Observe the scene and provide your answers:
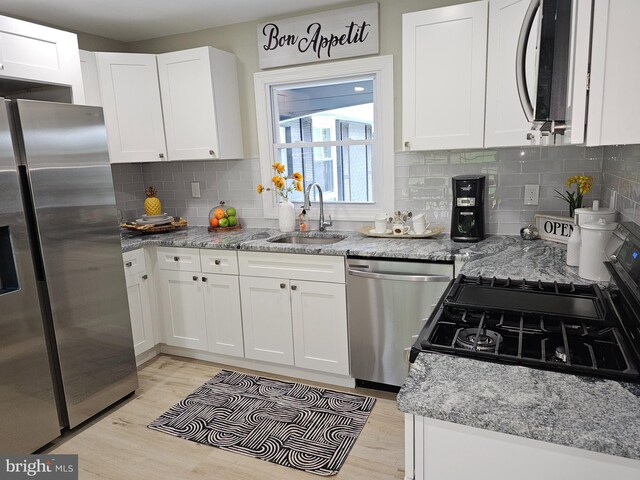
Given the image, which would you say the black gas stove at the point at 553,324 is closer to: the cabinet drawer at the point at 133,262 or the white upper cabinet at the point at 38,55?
the cabinet drawer at the point at 133,262

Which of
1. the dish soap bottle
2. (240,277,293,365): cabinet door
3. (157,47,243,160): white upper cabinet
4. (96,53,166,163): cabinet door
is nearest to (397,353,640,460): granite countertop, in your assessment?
(240,277,293,365): cabinet door

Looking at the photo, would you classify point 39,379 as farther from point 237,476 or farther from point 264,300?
point 264,300

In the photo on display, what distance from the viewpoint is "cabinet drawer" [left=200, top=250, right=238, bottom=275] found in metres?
3.01

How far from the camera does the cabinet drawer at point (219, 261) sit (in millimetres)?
3006

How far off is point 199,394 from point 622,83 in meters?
2.76

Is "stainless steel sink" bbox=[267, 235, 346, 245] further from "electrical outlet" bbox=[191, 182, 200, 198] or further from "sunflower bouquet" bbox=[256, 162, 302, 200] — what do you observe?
"electrical outlet" bbox=[191, 182, 200, 198]

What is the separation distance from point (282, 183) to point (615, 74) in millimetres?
2551

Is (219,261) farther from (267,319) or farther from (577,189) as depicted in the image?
(577,189)

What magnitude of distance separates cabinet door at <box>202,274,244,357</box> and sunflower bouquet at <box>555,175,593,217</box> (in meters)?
2.15

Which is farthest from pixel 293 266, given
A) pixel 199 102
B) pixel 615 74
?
pixel 615 74

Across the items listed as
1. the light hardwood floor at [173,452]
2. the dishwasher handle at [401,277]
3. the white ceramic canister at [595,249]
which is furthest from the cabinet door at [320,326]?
the white ceramic canister at [595,249]

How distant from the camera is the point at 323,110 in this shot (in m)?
3.34

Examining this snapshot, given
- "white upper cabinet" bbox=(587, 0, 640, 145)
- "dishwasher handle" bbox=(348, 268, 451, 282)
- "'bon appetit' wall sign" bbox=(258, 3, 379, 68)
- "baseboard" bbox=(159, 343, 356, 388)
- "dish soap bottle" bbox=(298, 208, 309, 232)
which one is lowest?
"baseboard" bbox=(159, 343, 356, 388)

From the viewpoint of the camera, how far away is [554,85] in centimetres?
110
